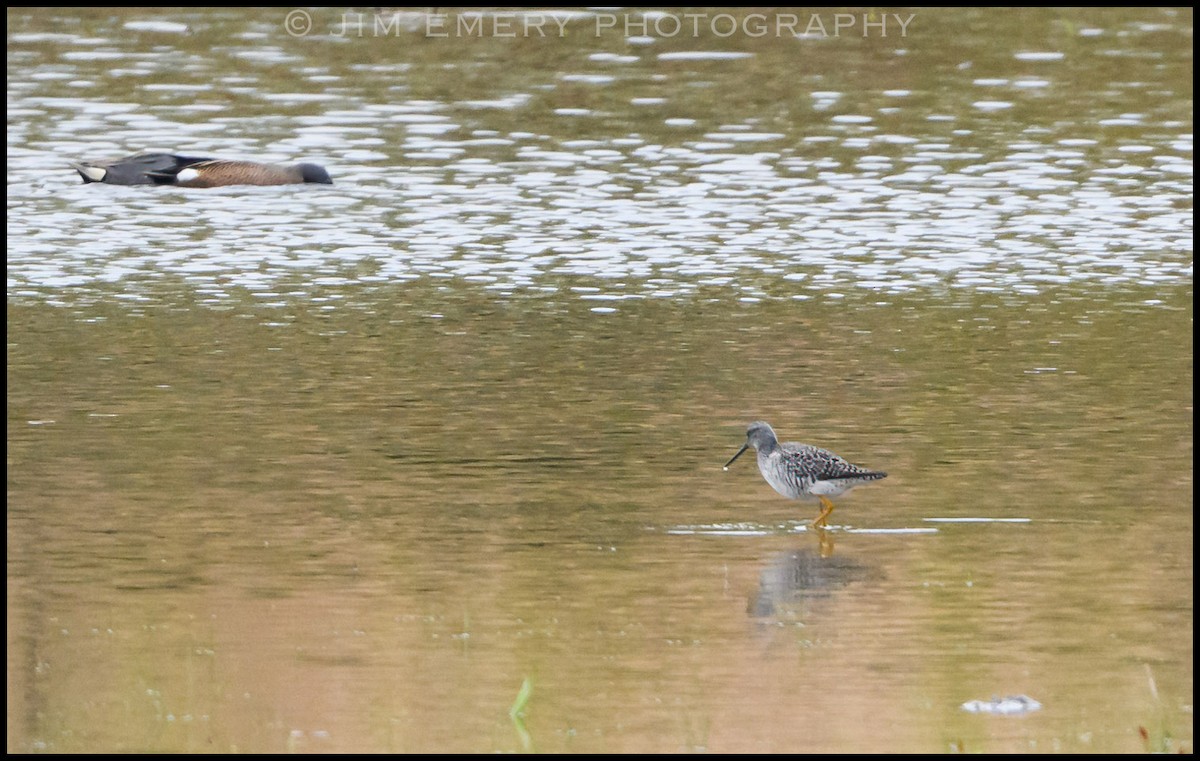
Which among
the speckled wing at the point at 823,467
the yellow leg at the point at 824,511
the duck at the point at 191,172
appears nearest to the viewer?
the speckled wing at the point at 823,467

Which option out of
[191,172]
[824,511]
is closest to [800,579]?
[824,511]

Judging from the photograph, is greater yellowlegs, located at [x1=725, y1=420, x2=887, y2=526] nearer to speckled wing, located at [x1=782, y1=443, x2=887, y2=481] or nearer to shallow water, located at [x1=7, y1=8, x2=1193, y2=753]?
speckled wing, located at [x1=782, y1=443, x2=887, y2=481]

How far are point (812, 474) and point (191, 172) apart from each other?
10.2m

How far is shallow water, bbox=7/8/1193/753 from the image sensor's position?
746 centimetres

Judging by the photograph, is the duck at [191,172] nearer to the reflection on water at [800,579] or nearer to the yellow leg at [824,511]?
the yellow leg at [824,511]

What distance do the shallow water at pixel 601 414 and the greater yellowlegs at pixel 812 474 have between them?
16 centimetres

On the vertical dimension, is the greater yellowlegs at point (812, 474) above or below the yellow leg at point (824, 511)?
above

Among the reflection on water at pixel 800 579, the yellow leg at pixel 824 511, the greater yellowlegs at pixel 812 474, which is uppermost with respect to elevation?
the greater yellowlegs at pixel 812 474

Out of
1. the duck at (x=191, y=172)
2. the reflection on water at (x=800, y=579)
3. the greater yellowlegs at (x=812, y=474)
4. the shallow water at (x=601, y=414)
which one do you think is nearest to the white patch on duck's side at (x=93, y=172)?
the duck at (x=191, y=172)

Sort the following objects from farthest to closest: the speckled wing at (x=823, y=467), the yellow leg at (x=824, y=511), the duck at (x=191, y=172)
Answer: the duck at (x=191, y=172) → the yellow leg at (x=824, y=511) → the speckled wing at (x=823, y=467)

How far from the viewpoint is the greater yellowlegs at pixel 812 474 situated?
9617 mm

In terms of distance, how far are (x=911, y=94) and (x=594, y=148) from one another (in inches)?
168

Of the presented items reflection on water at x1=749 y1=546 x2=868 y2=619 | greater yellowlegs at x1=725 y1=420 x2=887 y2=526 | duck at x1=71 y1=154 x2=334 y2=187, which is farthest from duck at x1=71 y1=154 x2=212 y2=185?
reflection on water at x1=749 y1=546 x2=868 y2=619

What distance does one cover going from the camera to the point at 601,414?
11523 millimetres
